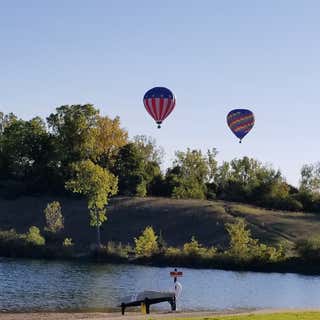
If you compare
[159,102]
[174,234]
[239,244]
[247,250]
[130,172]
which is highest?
[130,172]

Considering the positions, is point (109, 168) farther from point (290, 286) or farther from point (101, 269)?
point (290, 286)

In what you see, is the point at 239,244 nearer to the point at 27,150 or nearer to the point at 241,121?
the point at 241,121

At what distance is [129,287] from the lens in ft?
183

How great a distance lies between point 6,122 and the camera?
14125cm

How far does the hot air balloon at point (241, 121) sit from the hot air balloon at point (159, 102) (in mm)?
10925

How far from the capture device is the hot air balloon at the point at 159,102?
5775 cm

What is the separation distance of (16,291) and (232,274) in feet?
80.6

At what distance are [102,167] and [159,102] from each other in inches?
2345

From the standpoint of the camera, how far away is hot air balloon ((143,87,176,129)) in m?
57.8

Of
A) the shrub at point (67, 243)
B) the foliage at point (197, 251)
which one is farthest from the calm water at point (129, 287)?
the shrub at point (67, 243)

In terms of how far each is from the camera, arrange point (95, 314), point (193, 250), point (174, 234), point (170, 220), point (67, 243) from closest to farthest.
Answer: point (95, 314)
point (193, 250)
point (67, 243)
point (174, 234)
point (170, 220)

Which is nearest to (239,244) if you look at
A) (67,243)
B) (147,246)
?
(147,246)

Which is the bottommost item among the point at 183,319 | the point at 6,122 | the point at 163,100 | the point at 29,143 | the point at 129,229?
the point at 183,319

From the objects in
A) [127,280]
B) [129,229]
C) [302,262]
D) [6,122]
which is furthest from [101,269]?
[6,122]
